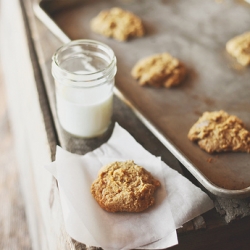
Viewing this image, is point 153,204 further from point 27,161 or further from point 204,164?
point 27,161

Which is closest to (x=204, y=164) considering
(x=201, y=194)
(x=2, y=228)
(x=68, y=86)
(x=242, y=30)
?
(x=201, y=194)

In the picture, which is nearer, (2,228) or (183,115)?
(183,115)

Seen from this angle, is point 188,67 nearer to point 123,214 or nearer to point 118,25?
point 118,25

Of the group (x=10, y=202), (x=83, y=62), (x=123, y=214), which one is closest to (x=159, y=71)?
(x=83, y=62)

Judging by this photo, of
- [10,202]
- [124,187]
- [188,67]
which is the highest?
[124,187]

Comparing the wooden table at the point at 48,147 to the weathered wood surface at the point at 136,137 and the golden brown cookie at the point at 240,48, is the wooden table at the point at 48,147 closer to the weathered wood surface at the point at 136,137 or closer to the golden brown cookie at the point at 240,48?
the weathered wood surface at the point at 136,137

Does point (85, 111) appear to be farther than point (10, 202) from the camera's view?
No

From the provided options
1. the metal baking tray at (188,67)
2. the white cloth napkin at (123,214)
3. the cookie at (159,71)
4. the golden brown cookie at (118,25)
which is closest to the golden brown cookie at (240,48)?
the metal baking tray at (188,67)
